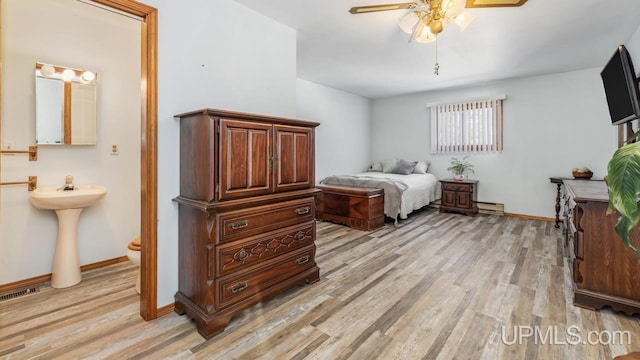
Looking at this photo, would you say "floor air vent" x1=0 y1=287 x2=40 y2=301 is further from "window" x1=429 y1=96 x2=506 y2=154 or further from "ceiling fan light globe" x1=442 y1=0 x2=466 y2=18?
"window" x1=429 y1=96 x2=506 y2=154

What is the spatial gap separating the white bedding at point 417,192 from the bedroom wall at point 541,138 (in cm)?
47

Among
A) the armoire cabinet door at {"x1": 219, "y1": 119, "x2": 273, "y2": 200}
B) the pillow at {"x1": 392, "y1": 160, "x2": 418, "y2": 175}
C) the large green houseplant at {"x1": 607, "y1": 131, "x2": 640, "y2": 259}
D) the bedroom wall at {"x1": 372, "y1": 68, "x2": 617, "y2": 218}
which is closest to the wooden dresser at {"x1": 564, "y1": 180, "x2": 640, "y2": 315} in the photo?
the large green houseplant at {"x1": 607, "y1": 131, "x2": 640, "y2": 259}

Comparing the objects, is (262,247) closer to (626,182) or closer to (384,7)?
(626,182)

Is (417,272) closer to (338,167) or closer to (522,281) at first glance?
(522,281)

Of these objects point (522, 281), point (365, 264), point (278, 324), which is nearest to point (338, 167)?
point (365, 264)

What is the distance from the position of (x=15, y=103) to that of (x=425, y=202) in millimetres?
5554

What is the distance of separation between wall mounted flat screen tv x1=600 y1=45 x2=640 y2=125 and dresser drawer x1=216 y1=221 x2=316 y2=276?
8.91 feet

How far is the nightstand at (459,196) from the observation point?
519cm

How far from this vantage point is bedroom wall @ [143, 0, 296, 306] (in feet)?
6.54

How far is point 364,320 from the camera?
76.0 inches

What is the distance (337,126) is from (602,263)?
4.59 m

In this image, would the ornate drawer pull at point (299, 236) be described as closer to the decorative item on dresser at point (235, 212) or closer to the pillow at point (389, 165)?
the decorative item on dresser at point (235, 212)

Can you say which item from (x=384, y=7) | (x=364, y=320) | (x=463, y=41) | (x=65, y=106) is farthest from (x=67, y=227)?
(x=463, y=41)

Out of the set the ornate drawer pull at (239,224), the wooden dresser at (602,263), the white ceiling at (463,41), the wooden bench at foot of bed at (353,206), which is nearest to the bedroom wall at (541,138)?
the white ceiling at (463,41)
